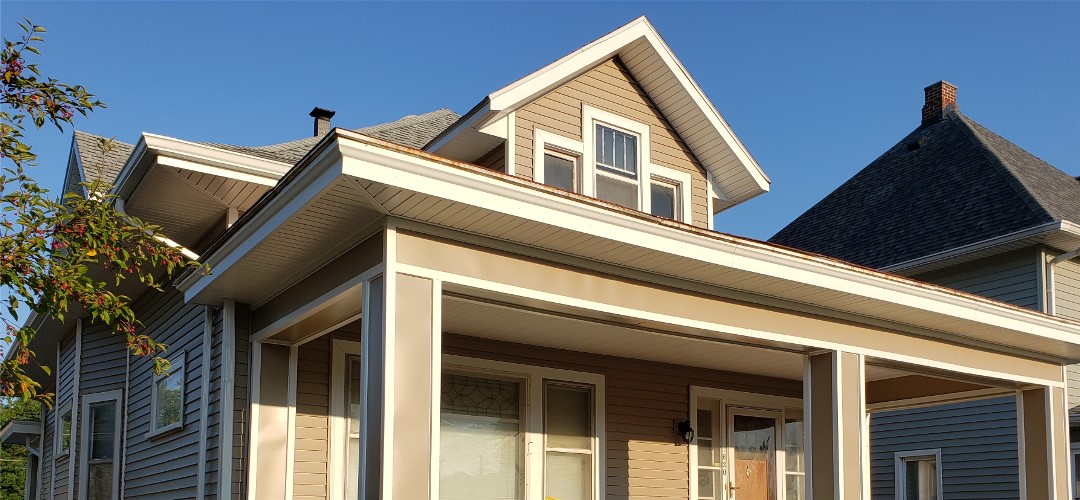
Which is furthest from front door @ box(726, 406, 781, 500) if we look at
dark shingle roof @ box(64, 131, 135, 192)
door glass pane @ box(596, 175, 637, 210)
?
dark shingle roof @ box(64, 131, 135, 192)

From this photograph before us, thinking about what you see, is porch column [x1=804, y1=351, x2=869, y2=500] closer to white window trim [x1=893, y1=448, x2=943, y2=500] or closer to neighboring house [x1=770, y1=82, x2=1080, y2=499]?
neighboring house [x1=770, y1=82, x2=1080, y2=499]

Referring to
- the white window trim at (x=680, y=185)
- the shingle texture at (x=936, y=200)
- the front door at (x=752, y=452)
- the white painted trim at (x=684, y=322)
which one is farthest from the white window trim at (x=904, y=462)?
the white window trim at (x=680, y=185)

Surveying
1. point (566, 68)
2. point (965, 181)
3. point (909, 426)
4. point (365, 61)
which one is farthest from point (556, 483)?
point (965, 181)

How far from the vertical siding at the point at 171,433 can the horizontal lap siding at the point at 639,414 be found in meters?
2.94

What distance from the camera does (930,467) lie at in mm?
17281

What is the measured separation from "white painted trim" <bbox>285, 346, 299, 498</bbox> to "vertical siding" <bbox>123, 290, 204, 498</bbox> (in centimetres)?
96

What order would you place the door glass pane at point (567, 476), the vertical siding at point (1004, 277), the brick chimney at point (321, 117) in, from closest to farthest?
1. the door glass pane at point (567, 476)
2. the brick chimney at point (321, 117)
3. the vertical siding at point (1004, 277)

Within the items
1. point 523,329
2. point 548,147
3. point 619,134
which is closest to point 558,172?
point 548,147

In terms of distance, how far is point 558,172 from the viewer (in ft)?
33.2

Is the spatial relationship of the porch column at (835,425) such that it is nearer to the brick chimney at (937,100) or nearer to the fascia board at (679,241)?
the fascia board at (679,241)

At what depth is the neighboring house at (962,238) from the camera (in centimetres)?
1568

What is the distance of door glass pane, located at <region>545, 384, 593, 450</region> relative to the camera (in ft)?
34.1

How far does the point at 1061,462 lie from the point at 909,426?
718 centimetres

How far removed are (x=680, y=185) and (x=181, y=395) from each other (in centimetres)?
549
